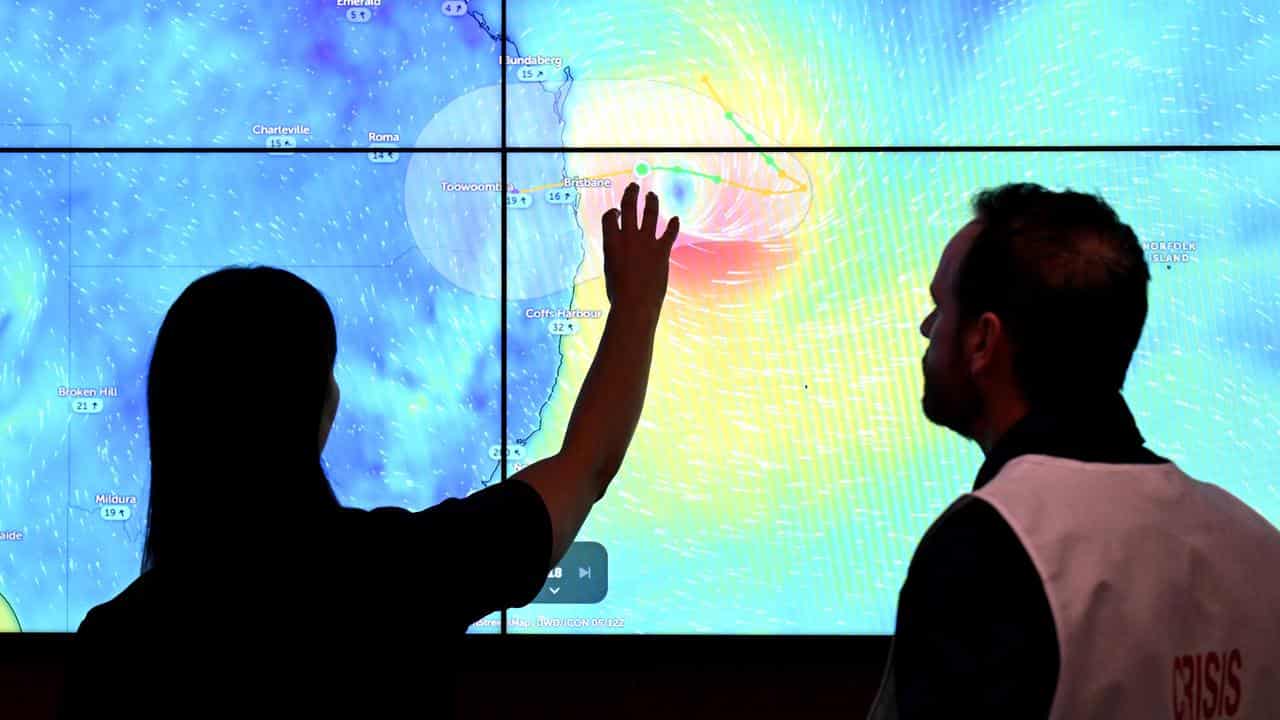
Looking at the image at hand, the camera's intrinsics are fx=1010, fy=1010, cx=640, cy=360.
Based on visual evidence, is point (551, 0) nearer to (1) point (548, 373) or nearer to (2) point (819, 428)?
(1) point (548, 373)

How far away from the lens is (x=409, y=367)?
5.92ft

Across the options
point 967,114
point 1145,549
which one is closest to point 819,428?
point 967,114

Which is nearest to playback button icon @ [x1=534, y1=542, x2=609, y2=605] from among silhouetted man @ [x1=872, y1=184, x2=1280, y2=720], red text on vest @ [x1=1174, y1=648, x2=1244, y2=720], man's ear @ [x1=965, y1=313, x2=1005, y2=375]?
silhouetted man @ [x1=872, y1=184, x2=1280, y2=720]

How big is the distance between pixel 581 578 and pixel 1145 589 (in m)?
1.07

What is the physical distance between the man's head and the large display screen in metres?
0.70

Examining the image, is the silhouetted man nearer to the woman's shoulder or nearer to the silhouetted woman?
the silhouetted woman

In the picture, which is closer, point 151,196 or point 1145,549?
point 1145,549

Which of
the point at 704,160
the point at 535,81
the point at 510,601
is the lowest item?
the point at 510,601

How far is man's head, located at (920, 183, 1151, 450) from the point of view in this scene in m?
1.02

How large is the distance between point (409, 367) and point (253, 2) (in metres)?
0.73

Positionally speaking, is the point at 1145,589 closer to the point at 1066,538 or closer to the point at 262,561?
the point at 1066,538

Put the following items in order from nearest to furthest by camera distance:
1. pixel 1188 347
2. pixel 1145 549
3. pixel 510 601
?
pixel 1145 549, pixel 510 601, pixel 1188 347

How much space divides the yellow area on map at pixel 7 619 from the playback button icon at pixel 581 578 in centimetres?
94

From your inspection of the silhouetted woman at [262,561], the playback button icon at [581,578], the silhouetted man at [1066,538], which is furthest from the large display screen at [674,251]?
the silhouetted woman at [262,561]
